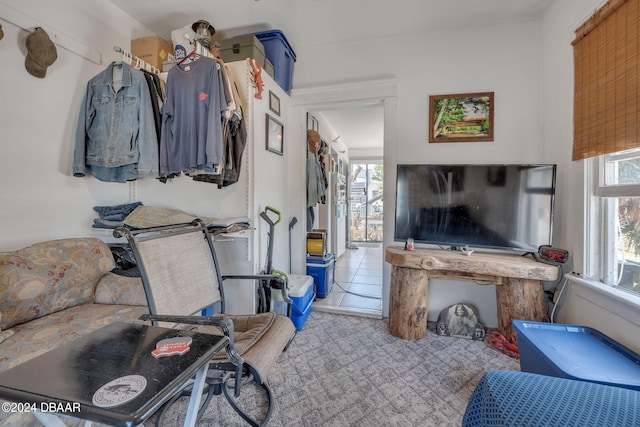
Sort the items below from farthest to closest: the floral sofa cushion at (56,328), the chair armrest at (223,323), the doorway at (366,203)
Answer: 1. the doorway at (366,203)
2. the floral sofa cushion at (56,328)
3. the chair armrest at (223,323)

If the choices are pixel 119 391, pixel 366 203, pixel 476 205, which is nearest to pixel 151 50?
pixel 119 391

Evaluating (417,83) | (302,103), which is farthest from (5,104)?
(417,83)

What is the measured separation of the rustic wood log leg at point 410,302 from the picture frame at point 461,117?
123 cm

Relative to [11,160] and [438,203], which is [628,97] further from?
[11,160]

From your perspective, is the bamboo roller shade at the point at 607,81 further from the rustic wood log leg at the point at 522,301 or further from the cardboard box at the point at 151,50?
the cardboard box at the point at 151,50

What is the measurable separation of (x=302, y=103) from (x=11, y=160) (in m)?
2.19

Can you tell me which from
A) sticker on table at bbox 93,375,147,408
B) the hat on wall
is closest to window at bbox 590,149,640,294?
sticker on table at bbox 93,375,147,408

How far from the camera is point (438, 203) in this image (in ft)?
7.34

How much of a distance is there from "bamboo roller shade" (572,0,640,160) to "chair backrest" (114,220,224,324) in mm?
2293

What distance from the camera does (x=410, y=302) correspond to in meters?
2.11

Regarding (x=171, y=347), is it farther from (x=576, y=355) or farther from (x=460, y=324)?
(x=460, y=324)

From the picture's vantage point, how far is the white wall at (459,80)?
7.43 feet

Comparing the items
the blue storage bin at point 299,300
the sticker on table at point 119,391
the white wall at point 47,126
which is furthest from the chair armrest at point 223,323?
the white wall at point 47,126

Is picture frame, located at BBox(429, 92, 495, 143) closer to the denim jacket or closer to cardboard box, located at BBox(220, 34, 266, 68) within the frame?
cardboard box, located at BBox(220, 34, 266, 68)
